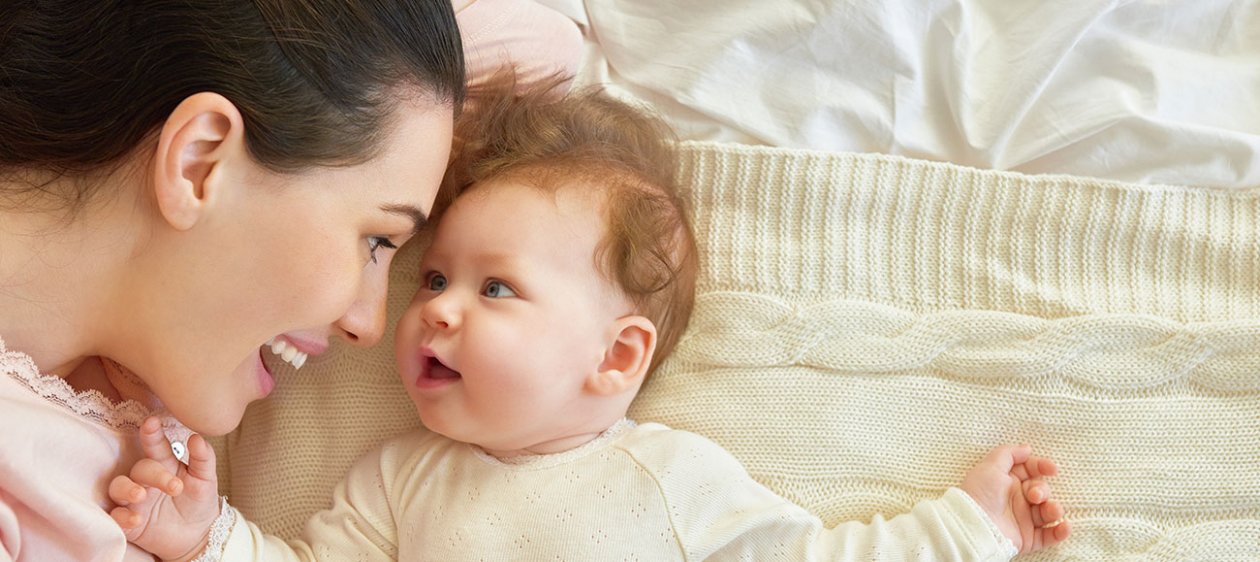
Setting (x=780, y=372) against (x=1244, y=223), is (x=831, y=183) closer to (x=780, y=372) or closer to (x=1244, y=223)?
(x=780, y=372)

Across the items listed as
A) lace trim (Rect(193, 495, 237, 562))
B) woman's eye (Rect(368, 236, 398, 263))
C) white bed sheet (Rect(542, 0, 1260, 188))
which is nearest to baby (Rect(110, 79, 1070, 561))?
lace trim (Rect(193, 495, 237, 562))

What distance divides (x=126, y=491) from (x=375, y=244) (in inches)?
15.8

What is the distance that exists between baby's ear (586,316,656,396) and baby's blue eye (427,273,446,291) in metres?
0.24

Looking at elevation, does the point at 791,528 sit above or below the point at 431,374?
below

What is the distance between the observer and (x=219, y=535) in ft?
4.52

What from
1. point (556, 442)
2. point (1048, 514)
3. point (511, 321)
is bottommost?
point (1048, 514)

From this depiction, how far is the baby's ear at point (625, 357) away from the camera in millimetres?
1435

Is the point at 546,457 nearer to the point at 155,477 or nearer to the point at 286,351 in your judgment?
the point at 286,351

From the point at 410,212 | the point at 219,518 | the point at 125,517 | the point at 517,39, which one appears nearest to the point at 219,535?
the point at 219,518

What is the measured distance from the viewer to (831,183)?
161cm

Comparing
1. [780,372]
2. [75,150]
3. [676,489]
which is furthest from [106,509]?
[780,372]

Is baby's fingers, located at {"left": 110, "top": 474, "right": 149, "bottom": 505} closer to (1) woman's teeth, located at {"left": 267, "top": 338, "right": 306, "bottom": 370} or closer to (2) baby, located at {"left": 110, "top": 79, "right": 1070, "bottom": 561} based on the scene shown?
(2) baby, located at {"left": 110, "top": 79, "right": 1070, "bottom": 561}

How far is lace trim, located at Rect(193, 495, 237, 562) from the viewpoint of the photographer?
1.36 m

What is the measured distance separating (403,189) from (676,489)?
0.52 meters
